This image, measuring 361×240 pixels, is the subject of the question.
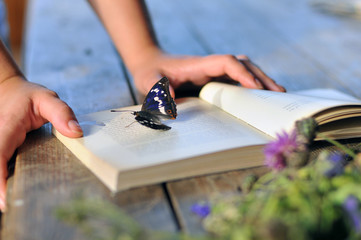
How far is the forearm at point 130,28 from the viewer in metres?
1.31

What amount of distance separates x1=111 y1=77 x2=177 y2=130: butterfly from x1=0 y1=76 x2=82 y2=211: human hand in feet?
0.43

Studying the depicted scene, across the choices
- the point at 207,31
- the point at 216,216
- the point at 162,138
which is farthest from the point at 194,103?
the point at 207,31

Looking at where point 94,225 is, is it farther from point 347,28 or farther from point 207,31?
point 347,28

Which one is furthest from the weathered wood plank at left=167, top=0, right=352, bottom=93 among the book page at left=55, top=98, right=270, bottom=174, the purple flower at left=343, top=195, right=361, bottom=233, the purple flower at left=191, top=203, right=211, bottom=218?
the purple flower at left=343, top=195, right=361, bottom=233

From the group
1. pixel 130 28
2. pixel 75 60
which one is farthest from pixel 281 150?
pixel 75 60

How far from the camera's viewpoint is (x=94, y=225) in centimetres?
58

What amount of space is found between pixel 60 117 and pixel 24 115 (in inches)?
3.7

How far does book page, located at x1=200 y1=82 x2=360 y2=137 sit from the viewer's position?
842 mm

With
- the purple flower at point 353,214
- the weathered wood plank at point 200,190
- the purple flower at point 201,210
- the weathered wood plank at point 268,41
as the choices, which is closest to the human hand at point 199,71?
the weathered wood plank at point 268,41

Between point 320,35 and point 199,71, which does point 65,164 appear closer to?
point 199,71

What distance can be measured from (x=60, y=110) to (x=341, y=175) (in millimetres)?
560

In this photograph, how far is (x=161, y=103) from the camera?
0.90 meters

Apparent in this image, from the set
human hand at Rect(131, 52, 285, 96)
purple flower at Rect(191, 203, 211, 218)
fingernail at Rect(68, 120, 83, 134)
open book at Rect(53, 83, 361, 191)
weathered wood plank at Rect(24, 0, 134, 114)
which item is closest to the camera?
purple flower at Rect(191, 203, 211, 218)

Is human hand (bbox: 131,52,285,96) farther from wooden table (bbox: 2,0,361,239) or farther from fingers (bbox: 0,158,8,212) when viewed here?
fingers (bbox: 0,158,8,212)
